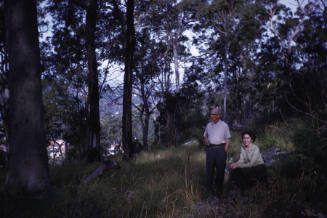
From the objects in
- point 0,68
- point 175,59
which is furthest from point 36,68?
point 175,59

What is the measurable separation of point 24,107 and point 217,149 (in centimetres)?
367

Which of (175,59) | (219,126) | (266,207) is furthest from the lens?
(175,59)

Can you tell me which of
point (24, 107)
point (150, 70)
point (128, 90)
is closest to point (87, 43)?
point (128, 90)

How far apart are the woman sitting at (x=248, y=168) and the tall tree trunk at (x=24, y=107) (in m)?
3.49

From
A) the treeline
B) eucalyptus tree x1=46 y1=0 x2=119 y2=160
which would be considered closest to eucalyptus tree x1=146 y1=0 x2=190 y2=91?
the treeline

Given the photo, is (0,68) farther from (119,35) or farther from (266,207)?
(266,207)

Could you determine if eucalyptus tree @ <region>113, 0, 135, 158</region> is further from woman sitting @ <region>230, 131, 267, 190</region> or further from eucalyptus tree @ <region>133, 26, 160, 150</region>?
eucalyptus tree @ <region>133, 26, 160, 150</region>

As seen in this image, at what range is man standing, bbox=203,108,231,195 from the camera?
17.1 ft

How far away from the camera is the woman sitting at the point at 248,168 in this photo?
192 inches

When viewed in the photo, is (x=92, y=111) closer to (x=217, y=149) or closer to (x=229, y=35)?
(x=217, y=149)

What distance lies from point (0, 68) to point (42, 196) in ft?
44.1

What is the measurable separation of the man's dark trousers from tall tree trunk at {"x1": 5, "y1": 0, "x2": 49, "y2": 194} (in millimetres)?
3034

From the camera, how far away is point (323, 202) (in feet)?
12.3

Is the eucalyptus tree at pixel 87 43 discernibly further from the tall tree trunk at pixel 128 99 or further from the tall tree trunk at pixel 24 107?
the tall tree trunk at pixel 24 107
